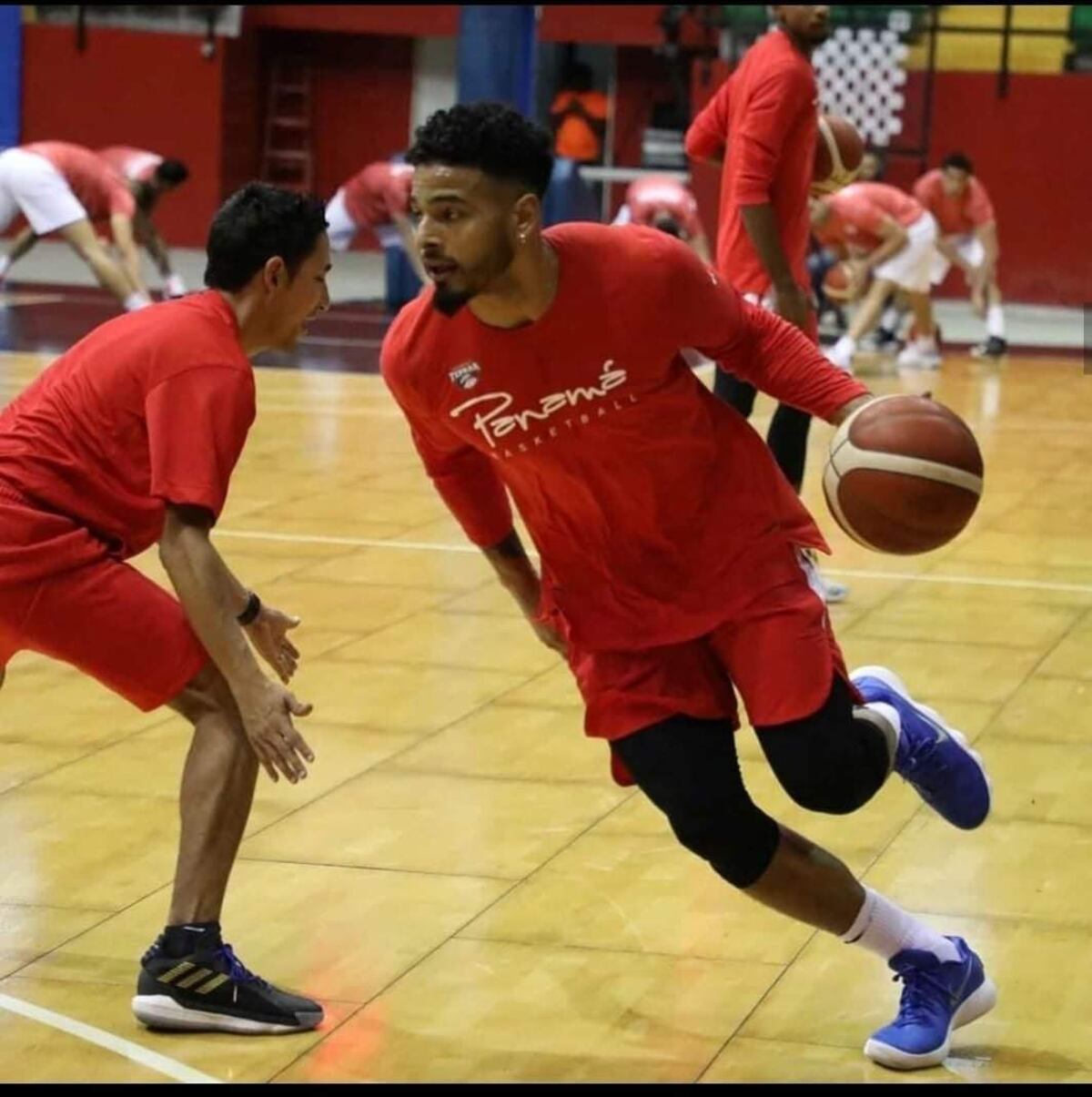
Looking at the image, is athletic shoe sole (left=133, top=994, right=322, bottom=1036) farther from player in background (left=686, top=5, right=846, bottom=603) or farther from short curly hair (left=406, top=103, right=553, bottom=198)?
player in background (left=686, top=5, right=846, bottom=603)

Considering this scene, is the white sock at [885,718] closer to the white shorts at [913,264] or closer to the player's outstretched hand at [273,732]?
the player's outstretched hand at [273,732]

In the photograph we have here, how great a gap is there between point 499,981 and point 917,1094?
0.93m

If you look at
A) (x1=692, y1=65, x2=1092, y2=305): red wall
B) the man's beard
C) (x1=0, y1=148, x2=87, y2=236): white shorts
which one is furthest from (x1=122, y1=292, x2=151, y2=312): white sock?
the man's beard

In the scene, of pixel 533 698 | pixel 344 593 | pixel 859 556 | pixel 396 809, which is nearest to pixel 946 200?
pixel 859 556

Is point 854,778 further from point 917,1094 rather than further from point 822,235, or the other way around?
point 822,235

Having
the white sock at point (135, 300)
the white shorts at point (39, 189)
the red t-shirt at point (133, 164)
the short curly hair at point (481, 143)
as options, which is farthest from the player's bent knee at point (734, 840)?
the red t-shirt at point (133, 164)

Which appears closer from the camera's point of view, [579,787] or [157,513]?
[157,513]

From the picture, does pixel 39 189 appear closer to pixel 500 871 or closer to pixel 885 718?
pixel 500 871

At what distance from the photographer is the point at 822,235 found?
643 inches

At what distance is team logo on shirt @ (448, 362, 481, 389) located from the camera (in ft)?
12.5

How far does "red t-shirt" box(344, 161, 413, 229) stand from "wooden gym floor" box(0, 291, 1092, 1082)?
28.8 feet

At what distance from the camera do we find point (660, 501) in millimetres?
3920

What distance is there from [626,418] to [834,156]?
3996 millimetres

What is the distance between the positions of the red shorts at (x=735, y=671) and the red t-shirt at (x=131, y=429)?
762 millimetres
